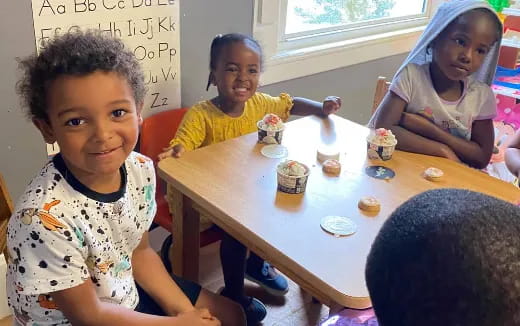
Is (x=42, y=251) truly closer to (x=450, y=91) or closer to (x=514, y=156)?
(x=450, y=91)

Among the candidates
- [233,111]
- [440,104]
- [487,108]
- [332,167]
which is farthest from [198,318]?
[487,108]

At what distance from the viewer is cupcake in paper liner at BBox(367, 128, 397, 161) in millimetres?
1514

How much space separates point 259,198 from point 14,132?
0.85 meters

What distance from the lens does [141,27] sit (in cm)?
182

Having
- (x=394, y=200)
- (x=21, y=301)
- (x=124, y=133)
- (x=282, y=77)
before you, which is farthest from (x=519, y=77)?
(x=21, y=301)

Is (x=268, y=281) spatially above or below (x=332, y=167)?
below

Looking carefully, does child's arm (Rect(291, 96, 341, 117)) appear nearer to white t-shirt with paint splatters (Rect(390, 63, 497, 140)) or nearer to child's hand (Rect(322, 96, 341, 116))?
child's hand (Rect(322, 96, 341, 116))

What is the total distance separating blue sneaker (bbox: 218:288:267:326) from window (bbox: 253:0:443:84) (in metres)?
0.90

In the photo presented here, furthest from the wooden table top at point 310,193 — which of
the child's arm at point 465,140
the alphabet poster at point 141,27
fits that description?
the alphabet poster at point 141,27

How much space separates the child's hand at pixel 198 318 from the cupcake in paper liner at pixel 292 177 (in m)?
0.35

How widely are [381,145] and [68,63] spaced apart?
0.88 m

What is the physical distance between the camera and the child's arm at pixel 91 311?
3.32 feet

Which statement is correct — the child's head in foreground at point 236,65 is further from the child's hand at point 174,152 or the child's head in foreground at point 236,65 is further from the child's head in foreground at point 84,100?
the child's head in foreground at point 84,100

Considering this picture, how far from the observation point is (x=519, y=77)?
2.67 metres
